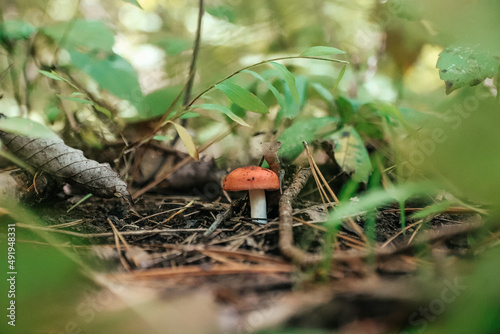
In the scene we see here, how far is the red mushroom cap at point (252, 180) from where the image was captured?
177cm

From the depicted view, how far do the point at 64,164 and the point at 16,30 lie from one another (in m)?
1.34

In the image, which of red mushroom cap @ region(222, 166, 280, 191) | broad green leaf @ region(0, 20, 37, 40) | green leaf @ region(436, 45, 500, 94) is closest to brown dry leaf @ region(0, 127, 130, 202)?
red mushroom cap @ region(222, 166, 280, 191)

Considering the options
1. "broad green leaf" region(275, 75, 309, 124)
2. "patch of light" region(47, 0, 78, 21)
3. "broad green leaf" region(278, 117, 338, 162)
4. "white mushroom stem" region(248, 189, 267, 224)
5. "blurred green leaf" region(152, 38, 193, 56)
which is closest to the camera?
"white mushroom stem" region(248, 189, 267, 224)

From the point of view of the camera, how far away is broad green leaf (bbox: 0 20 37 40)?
2.41m

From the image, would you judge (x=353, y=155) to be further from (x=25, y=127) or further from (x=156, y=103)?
(x=25, y=127)

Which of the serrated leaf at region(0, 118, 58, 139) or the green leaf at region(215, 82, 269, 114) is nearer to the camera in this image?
the serrated leaf at region(0, 118, 58, 139)

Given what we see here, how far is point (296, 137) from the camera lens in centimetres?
203

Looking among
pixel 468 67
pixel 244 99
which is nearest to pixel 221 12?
pixel 244 99

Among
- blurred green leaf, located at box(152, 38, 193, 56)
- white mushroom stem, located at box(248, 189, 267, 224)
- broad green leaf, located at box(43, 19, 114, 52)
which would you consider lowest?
white mushroom stem, located at box(248, 189, 267, 224)

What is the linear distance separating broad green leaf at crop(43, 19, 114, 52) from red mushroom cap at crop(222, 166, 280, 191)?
146cm

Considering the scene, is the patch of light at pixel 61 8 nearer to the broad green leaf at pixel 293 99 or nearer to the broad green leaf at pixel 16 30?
the broad green leaf at pixel 16 30

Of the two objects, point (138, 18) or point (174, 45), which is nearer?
point (174, 45)

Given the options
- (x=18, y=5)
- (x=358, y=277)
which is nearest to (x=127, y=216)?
(x=358, y=277)

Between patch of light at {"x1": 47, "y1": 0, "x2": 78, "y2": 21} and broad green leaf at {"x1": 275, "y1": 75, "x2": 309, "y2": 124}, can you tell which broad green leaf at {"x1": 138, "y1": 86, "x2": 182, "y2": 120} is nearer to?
broad green leaf at {"x1": 275, "y1": 75, "x2": 309, "y2": 124}
